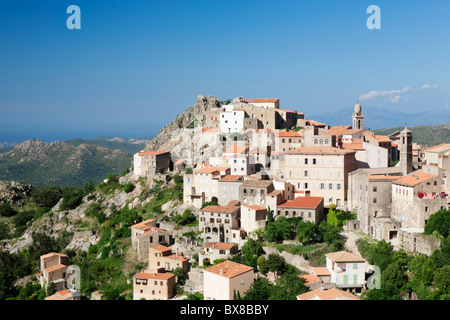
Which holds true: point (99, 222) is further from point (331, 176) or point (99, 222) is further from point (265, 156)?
point (331, 176)

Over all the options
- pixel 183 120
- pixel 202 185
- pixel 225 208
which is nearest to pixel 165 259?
pixel 225 208

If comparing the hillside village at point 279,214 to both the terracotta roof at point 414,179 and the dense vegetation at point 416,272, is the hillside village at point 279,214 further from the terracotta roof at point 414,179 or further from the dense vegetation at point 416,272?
the dense vegetation at point 416,272

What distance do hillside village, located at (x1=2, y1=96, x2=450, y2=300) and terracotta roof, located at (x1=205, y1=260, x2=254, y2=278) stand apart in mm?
100

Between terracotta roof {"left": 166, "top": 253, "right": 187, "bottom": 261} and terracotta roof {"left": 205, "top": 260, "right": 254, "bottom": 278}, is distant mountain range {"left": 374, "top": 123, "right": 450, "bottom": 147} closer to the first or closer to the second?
terracotta roof {"left": 166, "top": 253, "right": 187, "bottom": 261}

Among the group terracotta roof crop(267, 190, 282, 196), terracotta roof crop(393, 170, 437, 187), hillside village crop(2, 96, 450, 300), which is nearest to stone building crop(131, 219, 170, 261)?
hillside village crop(2, 96, 450, 300)

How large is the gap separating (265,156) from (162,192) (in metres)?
16.7

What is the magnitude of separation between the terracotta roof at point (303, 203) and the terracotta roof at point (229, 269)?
9.45 metres

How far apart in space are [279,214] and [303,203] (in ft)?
9.21

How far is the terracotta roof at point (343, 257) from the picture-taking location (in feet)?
Answer: 126

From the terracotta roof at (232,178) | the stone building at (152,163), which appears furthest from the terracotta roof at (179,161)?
the terracotta roof at (232,178)

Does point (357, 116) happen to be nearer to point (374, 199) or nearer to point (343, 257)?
point (374, 199)

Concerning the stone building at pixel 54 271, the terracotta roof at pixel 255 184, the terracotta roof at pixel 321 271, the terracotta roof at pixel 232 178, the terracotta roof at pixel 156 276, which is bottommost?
the stone building at pixel 54 271

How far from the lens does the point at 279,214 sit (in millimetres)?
48062
